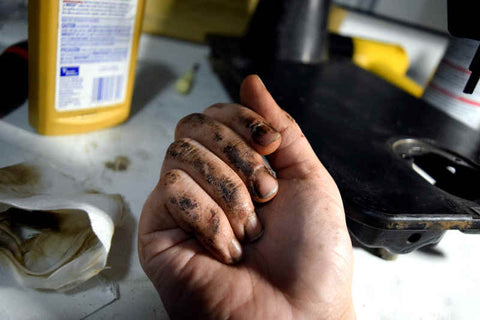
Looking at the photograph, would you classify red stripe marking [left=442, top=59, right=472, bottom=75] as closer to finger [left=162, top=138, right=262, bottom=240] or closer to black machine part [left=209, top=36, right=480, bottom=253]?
black machine part [left=209, top=36, right=480, bottom=253]

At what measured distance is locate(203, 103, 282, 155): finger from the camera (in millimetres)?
323

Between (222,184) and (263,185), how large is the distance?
0.12ft

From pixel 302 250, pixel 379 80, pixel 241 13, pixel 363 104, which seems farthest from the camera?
pixel 241 13

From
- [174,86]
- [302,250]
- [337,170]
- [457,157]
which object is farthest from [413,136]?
[174,86]

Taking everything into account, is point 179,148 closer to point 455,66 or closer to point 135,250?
point 135,250

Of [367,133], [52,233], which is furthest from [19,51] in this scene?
[367,133]

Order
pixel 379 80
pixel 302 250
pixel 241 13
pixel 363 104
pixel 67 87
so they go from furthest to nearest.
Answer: pixel 241 13, pixel 379 80, pixel 363 104, pixel 67 87, pixel 302 250

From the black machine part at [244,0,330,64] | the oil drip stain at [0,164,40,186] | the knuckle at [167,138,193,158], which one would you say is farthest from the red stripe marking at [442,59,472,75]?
the oil drip stain at [0,164,40,186]

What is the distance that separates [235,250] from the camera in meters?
0.32

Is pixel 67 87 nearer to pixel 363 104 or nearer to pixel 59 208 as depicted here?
pixel 59 208

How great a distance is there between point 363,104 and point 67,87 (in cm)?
45

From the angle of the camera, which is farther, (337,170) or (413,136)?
(413,136)

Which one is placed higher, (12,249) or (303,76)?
(303,76)

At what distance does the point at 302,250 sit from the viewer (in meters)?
0.32
